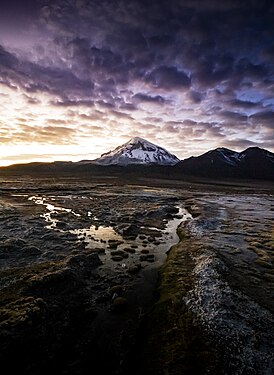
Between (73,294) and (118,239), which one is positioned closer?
(73,294)

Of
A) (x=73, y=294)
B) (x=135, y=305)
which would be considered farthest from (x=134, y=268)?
(x=73, y=294)

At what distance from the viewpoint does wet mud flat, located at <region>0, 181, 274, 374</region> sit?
10453 millimetres

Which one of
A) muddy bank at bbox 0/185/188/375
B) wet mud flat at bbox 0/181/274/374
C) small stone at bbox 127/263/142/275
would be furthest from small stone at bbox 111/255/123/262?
small stone at bbox 127/263/142/275

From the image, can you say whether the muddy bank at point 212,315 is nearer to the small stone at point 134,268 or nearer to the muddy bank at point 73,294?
the muddy bank at point 73,294

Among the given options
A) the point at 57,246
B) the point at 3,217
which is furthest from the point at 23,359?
the point at 3,217

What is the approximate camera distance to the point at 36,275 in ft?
53.6

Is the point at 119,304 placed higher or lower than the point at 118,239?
higher

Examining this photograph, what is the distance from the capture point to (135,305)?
1470 centimetres

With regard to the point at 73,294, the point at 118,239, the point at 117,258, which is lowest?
the point at 118,239

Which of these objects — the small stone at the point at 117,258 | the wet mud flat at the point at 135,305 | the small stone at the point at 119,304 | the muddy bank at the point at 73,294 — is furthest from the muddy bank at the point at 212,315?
the small stone at the point at 117,258

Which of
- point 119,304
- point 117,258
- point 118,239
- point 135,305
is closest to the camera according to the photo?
point 119,304

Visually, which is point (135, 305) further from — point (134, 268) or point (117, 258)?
point (117, 258)

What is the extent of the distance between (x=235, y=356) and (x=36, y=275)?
11827 mm

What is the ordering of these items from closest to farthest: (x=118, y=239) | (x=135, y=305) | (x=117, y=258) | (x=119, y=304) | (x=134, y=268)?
(x=119, y=304), (x=135, y=305), (x=134, y=268), (x=117, y=258), (x=118, y=239)
